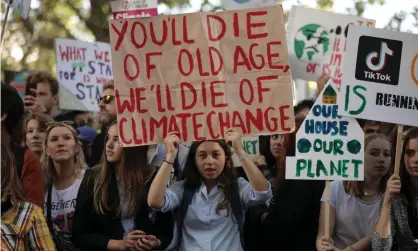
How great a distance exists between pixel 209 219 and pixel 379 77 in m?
1.56

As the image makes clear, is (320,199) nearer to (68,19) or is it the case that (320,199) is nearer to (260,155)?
(260,155)

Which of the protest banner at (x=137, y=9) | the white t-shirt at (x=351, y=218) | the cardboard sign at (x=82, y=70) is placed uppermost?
the protest banner at (x=137, y=9)

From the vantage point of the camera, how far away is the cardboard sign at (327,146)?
744 centimetres

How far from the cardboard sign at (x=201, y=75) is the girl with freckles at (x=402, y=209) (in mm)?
854

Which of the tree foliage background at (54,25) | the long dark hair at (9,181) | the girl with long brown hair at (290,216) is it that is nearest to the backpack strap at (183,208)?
the girl with long brown hair at (290,216)

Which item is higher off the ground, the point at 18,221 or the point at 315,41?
the point at 315,41

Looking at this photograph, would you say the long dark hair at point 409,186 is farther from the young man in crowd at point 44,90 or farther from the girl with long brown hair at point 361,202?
the young man in crowd at point 44,90

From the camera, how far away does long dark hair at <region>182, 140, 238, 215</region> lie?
727 centimetres

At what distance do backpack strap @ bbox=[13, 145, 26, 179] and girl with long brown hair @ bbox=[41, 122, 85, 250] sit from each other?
3.23 ft

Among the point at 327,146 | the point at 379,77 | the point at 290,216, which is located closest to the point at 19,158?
the point at 290,216

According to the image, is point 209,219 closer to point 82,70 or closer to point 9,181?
point 9,181

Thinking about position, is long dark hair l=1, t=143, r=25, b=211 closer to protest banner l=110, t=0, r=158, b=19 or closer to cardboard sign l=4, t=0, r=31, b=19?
cardboard sign l=4, t=0, r=31, b=19

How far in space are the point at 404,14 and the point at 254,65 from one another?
18.8 ft

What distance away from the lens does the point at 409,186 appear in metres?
7.48
